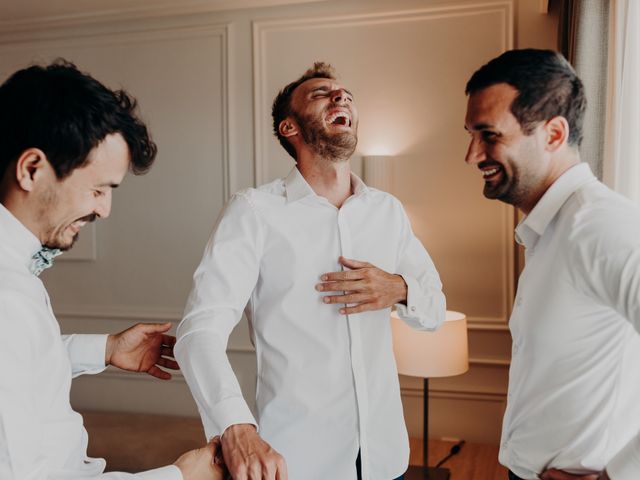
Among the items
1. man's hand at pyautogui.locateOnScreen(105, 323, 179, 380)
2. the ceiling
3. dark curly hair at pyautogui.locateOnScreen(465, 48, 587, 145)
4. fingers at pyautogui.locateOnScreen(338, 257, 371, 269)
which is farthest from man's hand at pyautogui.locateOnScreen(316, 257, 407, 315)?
the ceiling

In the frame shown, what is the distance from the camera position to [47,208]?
1.12 m

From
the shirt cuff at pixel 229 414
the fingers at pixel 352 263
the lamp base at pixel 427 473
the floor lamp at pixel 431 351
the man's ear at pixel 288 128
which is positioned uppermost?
the man's ear at pixel 288 128

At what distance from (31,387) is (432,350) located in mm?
2382

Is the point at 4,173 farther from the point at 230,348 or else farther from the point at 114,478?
the point at 230,348

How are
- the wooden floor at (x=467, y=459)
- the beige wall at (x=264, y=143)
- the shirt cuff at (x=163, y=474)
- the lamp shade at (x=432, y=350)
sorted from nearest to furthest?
the shirt cuff at (x=163, y=474)
the lamp shade at (x=432, y=350)
the wooden floor at (x=467, y=459)
the beige wall at (x=264, y=143)

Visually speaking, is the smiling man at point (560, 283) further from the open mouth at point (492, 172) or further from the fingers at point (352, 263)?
the fingers at point (352, 263)

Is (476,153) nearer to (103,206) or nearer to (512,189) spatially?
(512,189)

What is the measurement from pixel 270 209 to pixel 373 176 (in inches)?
81.7

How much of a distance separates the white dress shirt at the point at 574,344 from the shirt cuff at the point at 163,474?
0.73 metres

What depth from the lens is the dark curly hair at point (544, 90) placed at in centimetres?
138

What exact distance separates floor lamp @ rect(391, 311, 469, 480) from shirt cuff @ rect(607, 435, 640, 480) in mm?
1995

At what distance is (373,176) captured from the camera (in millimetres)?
3830

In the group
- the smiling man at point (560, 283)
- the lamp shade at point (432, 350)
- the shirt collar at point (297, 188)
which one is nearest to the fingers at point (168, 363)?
the shirt collar at point (297, 188)

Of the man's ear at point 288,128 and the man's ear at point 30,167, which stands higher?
the man's ear at point 288,128
